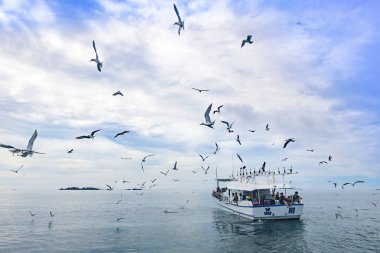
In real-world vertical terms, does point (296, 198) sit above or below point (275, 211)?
above

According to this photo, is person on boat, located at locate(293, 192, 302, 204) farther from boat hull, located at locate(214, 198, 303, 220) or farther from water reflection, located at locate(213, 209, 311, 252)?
water reflection, located at locate(213, 209, 311, 252)

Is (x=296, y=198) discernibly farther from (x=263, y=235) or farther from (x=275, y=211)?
(x=263, y=235)

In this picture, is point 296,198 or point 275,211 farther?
point 296,198

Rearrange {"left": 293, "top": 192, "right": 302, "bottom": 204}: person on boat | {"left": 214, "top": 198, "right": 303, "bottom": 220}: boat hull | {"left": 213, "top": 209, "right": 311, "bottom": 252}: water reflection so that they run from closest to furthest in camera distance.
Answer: {"left": 213, "top": 209, "right": 311, "bottom": 252}: water reflection
{"left": 214, "top": 198, "right": 303, "bottom": 220}: boat hull
{"left": 293, "top": 192, "right": 302, "bottom": 204}: person on boat

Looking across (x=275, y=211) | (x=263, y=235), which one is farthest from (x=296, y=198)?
(x=263, y=235)

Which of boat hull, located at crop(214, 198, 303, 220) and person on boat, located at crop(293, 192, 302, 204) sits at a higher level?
person on boat, located at crop(293, 192, 302, 204)

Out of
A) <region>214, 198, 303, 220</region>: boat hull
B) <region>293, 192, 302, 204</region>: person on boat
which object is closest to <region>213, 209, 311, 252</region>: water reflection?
<region>214, 198, 303, 220</region>: boat hull

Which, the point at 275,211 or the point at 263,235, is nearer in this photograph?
the point at 263,235

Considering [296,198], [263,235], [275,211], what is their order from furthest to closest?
1. [296,198]
2. [275,211]
3. [263,235]

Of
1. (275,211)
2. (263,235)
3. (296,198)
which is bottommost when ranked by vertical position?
(263,235)

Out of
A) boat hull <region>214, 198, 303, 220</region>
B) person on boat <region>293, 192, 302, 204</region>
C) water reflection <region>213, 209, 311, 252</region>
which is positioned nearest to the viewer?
water reflection <region>213, 209, 311, 252</region>

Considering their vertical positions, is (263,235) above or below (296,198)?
below

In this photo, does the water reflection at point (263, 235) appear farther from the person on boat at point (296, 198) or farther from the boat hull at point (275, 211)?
the person on boat at point (296, 198)

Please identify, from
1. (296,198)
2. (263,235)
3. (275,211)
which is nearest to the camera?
(263,235)
